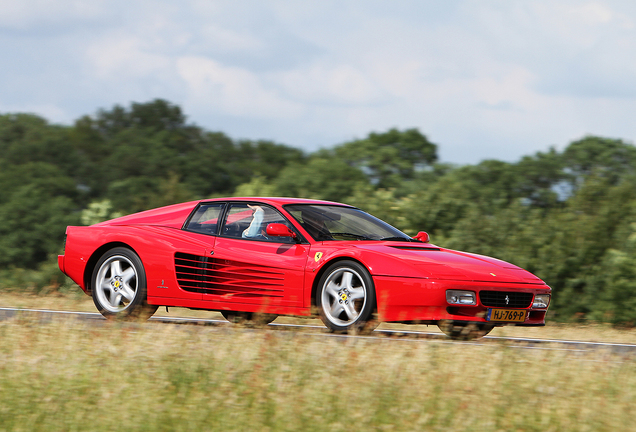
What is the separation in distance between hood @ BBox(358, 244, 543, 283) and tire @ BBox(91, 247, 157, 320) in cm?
253

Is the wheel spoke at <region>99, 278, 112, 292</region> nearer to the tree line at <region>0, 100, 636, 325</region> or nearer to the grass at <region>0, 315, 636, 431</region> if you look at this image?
the grass at <region>0, 315, 636, 431</region>

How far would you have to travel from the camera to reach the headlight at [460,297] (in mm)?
7078

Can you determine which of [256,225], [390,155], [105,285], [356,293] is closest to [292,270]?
[356,293]

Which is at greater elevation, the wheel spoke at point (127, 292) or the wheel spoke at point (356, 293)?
the wheel spoke at point (356, 293)

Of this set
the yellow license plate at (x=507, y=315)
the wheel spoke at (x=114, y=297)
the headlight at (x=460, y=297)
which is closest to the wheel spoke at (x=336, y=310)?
the headlight at (x=460, y=297)

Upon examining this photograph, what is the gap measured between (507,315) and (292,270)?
6.52 ft

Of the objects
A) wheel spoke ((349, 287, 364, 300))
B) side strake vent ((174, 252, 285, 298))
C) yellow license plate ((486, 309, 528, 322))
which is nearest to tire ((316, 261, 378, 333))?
wheel spoke ((349, 287, 364, 300))

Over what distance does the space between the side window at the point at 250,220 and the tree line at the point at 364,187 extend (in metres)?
9.69

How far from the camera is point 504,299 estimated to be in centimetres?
736

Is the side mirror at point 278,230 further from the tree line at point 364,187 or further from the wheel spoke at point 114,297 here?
the tree line at point 364,187

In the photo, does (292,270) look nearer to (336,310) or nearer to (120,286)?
(336,310)

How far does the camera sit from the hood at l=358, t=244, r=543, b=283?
283 inches

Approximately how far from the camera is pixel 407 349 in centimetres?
602

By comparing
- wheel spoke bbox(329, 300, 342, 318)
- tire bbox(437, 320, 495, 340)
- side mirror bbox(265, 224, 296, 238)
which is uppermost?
side mirror bbox(265, 224, 296, 238)
